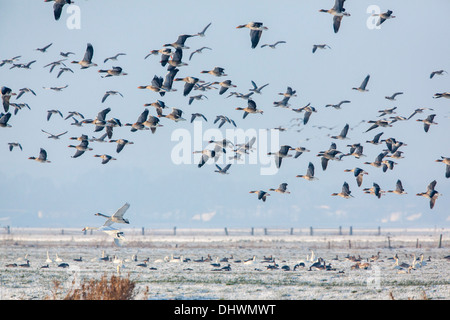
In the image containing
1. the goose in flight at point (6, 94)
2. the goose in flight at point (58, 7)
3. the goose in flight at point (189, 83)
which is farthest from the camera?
the goose in flight at point (189, 83)

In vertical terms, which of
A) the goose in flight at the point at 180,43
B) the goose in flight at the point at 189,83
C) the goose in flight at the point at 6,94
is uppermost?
the goose in flight at the point at 180,43

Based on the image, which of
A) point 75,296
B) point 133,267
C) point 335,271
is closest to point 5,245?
point 133,267

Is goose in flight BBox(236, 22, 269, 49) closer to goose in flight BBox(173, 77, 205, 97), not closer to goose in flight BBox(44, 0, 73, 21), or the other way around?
goose in flight BBox(173, 77, 205, 97)

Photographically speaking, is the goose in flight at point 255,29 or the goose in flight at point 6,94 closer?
the goose in flight at point 6,94

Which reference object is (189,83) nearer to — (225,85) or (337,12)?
(225,85)

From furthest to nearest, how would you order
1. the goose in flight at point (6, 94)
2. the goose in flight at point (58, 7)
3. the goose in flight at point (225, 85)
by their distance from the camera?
the goose in flight at point (225, 85) → the goose in flight at point (58, 7) → the goose in flight at point (6, 94)

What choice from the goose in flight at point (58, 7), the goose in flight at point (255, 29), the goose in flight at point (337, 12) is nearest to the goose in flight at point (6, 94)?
the goose in flight at point (58, 7)

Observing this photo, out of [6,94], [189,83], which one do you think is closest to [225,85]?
[189,83]

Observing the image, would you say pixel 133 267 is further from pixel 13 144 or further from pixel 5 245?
pixel 5 245

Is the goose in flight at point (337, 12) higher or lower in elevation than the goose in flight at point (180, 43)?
higher

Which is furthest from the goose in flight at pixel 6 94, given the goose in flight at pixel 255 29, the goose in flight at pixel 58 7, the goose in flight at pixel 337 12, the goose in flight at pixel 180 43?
the goose in flight at pixel 337 12

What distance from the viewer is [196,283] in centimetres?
3158

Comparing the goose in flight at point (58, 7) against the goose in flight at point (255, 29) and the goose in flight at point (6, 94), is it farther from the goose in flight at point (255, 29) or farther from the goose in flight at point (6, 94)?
the goose in flight at point (255, 29)
